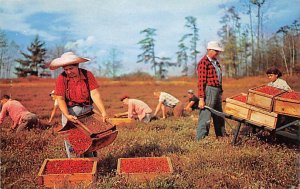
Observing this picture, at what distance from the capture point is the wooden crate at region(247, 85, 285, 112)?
695 cm

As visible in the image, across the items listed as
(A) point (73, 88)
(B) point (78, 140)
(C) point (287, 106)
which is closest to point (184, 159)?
(B) point (78, 140)

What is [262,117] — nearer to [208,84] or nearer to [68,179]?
[208,84]

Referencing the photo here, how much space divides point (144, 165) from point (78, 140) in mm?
1136

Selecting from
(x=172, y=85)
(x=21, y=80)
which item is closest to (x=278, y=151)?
(x=172, y=85)

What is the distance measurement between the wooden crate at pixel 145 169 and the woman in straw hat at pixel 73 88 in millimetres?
853

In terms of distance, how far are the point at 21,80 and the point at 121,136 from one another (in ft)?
109

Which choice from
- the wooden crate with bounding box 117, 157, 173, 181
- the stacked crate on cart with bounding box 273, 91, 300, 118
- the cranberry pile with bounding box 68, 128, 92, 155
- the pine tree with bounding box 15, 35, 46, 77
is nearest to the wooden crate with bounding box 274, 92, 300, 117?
the stacked crate on cart with bounding box 273, 91, 300, 118

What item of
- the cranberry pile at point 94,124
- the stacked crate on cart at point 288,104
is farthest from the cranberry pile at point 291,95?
the cranberry pile at point 94,124

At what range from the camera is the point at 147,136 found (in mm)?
8453

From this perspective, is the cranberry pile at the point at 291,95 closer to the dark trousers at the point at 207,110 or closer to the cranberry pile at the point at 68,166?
the dark trousers at the point at 207,110

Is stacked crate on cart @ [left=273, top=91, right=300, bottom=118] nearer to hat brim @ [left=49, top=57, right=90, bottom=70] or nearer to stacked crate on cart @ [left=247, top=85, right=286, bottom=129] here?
stacked crate on cart @ [left=247, top=85, right=286, bottom=129]

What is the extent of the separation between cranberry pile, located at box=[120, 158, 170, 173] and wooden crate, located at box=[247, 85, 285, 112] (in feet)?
8.32

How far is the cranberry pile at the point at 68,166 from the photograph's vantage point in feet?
17.3

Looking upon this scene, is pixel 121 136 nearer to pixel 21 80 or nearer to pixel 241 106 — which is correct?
pixel 241 106
